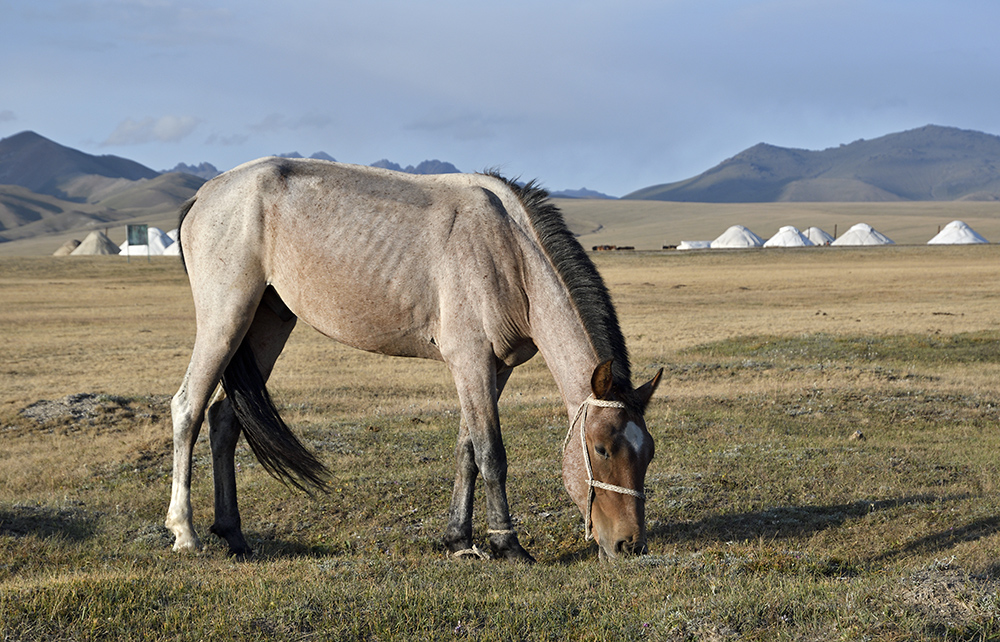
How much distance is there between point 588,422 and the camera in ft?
16.9

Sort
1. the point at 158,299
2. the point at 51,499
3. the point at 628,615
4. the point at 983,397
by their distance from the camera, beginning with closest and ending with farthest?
the point at 628,615, the point at 51,499, the point at 983,397, the point at 158,299

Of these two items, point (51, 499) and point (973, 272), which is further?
point (973, 272)

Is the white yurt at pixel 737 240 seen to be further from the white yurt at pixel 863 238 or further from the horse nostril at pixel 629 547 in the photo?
the horse nostril at pixel 629 547

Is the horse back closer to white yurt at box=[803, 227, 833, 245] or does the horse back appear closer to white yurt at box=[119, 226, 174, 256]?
white yurt at box=[119, 226, 174, 256]

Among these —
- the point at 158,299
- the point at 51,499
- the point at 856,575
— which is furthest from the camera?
the point at 158,299

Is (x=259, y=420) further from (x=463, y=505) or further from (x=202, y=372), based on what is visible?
(x=463, y=505)

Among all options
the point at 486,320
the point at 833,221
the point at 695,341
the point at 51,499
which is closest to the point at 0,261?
the point at 695,341

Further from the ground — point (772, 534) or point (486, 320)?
point (486, 320)

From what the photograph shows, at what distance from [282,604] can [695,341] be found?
19139 mm

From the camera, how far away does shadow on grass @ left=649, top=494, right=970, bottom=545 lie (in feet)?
21.5

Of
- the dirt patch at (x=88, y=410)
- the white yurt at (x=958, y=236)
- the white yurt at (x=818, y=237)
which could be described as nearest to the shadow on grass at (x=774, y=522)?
the dirt patch at (x=88, y=410)

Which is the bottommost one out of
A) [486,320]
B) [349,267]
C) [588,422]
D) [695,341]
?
[695,341]

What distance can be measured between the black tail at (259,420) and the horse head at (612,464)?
7.83 ft

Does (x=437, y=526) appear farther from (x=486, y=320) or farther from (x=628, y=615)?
(x=628, y=615)
